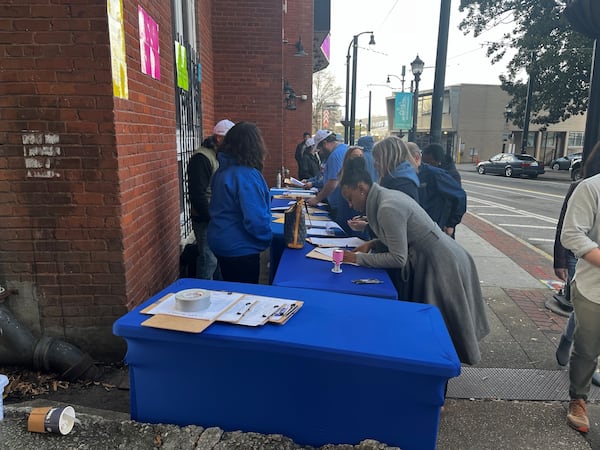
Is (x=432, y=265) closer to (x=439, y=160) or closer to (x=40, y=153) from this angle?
(x=40, y=153)

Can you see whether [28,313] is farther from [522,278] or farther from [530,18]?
[530,18]

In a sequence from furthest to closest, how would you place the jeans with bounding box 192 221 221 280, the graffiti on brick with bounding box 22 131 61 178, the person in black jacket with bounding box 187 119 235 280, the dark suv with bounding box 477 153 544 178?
the dark suv with bounding box 477 153 544 178
the jeans with bounding box 192 221 221 280
the person in black jacket with bounding box 187 119 235 280
the graffiti on brick with bounding box 22 131 61 178

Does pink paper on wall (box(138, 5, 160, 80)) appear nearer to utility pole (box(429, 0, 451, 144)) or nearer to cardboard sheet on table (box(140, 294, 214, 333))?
cardboard sheet on table (box(140, 294, 214, 333))

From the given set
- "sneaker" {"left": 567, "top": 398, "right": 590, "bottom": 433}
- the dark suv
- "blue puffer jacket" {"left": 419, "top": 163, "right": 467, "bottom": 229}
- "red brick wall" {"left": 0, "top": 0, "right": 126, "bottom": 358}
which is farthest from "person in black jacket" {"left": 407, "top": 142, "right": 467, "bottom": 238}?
the dark suv

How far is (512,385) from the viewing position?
3.84 m

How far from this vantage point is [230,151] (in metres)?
3.72

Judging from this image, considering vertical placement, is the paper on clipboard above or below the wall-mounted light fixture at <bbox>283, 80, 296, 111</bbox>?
below

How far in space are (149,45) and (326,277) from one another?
258 cm

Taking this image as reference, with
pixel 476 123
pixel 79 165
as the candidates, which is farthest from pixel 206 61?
pixel 476 123

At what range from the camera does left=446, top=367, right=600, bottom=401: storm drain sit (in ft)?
12.1

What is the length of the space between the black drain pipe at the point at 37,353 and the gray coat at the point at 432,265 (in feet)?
7.44

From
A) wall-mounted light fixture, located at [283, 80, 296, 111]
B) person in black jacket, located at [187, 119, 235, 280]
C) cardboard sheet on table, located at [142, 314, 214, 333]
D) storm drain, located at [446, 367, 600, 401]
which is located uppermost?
wall-mounted light fixture, located at [283, 80, 296, 111]

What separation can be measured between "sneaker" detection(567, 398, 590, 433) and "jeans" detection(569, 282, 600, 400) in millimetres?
A: 45

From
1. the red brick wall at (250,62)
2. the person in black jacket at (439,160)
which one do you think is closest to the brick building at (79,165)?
the person in black jacket at (439,160)
